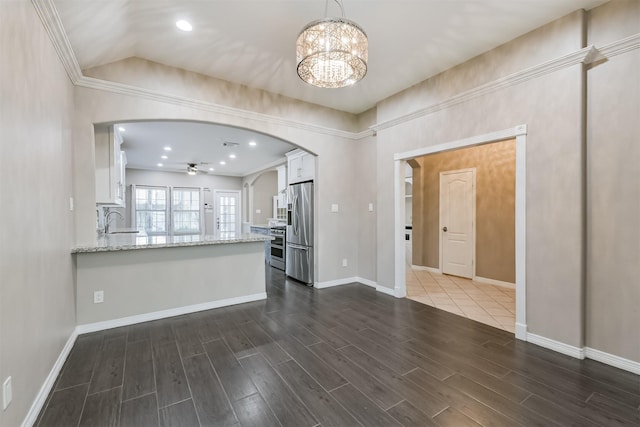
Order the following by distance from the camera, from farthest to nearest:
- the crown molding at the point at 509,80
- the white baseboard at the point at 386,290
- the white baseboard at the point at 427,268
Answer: the white baseboard at the point at 427,268
the white baseboard at the point at 386,290
the crown molding at the point at 509,80

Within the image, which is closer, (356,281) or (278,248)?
(356,281)

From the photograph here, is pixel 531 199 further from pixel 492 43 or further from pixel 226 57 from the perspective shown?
pixel 226 57

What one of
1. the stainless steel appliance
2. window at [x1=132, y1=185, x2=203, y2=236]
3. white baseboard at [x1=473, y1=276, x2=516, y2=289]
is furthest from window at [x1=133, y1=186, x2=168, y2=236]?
white baseboard at [x1=473, y1=276, x2=516, y2=289]

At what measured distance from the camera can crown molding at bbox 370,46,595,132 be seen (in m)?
2.39

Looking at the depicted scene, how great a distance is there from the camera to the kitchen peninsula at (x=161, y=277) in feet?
9.61

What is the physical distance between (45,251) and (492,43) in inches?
176

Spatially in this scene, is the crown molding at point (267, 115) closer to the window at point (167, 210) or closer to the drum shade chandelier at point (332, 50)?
the drum shade chandelier at point (332, 50)

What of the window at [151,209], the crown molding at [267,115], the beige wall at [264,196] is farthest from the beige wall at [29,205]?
the beige wall at [264,196]

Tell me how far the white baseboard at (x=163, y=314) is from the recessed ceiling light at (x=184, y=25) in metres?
3.10

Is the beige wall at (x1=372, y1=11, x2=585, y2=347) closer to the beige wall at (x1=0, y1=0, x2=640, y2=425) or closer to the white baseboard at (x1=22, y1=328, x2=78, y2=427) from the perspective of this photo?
the beige wall at (x1=0, y1=0, x2=640, y2=425)

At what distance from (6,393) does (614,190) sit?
4.29 metres

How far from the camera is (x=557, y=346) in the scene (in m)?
2.51

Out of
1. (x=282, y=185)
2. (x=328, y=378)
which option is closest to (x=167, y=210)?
(x=282, y=185)

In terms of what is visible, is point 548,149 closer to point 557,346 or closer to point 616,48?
point 616,48
